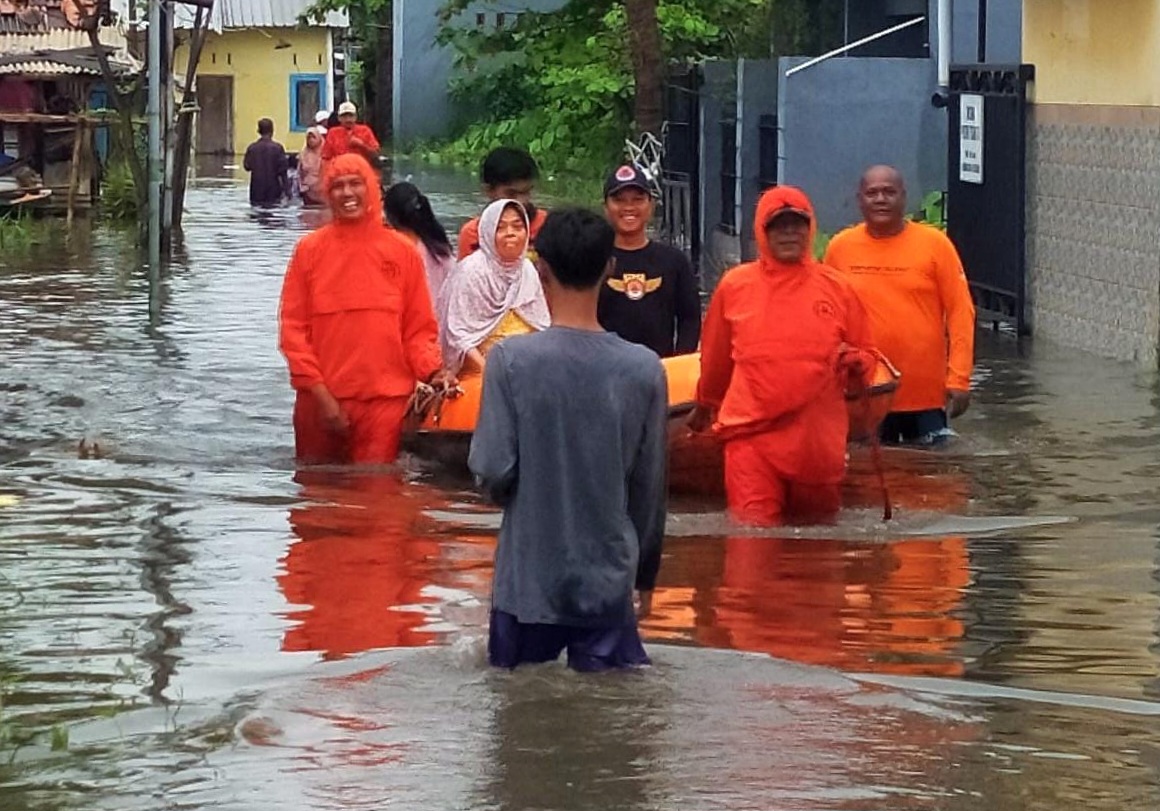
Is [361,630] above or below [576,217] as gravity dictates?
below

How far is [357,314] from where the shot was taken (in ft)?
34.9

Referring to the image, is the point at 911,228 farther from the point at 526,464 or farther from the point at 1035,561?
the point at 526,464

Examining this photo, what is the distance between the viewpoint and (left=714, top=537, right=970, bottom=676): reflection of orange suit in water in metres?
7.43

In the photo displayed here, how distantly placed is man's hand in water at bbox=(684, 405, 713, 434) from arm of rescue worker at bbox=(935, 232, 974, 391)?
165 cm

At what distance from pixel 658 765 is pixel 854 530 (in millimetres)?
3789

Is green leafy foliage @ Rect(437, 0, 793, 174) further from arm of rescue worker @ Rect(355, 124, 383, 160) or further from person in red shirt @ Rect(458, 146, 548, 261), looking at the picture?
person in red shirt @ Rect(458, 146, 548, 261)

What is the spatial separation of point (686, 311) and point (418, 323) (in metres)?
1.22

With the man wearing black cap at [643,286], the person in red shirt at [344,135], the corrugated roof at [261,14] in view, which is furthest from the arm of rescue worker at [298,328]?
the corrugated roof at [261,14]

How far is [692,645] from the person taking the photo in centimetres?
753

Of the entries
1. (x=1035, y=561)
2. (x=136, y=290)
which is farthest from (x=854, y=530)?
(x=136, y=290)

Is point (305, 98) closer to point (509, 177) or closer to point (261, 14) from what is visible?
point (261, 14)

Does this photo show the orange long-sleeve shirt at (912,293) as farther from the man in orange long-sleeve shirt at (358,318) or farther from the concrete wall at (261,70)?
the concrete wall at (261,70)

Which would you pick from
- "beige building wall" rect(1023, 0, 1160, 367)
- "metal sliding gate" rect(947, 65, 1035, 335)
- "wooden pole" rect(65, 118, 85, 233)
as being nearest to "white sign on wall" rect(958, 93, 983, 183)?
"metal sliding gate" rect(947, 65, 1035, 335)

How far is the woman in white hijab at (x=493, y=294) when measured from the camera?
10.6 metres
